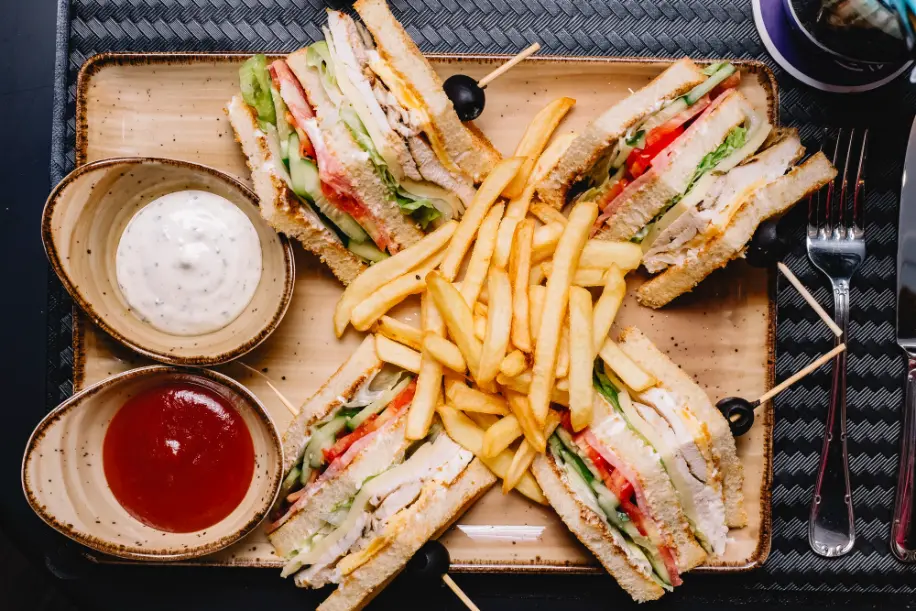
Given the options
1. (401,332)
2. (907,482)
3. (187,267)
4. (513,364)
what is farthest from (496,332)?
(907,482)

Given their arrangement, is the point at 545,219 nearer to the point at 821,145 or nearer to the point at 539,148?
the point at 539,148

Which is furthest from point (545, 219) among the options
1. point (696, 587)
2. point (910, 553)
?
point (910, 553)

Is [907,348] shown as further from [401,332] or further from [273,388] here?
[273,388]

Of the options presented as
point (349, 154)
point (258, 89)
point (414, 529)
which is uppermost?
point (258, 89)

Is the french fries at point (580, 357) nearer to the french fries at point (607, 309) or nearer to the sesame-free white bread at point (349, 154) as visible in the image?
the french fries at point (607, 309)

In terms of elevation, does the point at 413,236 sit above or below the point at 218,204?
below
